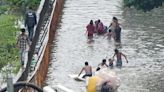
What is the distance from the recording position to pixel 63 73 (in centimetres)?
2016

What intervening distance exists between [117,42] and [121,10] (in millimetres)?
7442

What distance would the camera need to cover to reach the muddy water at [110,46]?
19.4m

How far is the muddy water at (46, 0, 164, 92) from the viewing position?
19422 millimetres

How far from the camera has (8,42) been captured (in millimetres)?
25047

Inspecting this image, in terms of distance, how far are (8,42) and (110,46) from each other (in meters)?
4.49

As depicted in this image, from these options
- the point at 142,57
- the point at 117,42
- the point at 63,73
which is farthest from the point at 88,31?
the point at 63,73

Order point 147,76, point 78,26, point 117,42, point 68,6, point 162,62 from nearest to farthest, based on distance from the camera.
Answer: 1. point 147,76
2. point 162,62
3. point 117,42
4. point 78,26
5. point 68,6

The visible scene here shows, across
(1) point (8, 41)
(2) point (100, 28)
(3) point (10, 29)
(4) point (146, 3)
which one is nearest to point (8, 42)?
(1) point (8, 41)

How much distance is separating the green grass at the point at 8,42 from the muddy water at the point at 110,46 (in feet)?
5.13

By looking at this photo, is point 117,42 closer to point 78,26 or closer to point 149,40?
point 149,40

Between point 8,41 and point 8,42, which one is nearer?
point 8,42

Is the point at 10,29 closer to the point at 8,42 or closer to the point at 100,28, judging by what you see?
the point at 8,42

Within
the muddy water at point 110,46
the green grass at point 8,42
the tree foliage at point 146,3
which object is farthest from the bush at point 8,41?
the tree foliage at point 146,3

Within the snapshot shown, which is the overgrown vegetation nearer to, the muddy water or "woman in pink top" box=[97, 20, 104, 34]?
the muddy water
